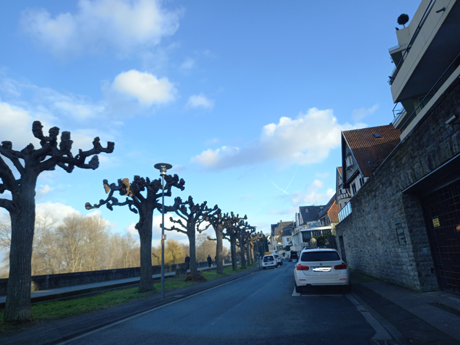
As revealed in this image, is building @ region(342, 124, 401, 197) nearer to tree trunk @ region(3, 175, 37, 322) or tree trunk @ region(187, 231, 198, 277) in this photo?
tree trunk @ region(187, 231, 198, 277)

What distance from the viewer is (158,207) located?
62.7 ft

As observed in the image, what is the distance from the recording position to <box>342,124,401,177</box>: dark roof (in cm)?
2641

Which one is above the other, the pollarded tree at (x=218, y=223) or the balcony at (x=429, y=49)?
the balcony at (x=429, y=49)

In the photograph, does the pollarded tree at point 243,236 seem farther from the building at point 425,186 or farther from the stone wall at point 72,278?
A: the building at point 425,186

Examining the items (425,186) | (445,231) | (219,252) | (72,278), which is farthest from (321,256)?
(219,252)

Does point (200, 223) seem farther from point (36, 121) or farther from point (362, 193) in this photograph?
point (36, 121)

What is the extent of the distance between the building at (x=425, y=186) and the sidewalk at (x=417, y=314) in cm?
76

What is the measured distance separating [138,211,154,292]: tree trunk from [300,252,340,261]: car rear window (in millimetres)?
9110

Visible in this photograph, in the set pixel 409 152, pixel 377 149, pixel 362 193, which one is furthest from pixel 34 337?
pixel 377 149

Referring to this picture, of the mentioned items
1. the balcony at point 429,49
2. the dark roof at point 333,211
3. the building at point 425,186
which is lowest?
the building at point 425,186

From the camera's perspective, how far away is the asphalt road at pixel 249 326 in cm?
561

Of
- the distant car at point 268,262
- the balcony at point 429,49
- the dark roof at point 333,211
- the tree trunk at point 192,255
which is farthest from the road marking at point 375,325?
the dark roof at point 333,211

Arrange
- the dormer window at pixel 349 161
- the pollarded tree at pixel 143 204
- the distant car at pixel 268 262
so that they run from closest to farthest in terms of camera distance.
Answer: the pollarded tree at pixel 143 204, the dormer window at pixel 349 161, the distant car at pixel 268 262

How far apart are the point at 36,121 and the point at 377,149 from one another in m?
26.1
